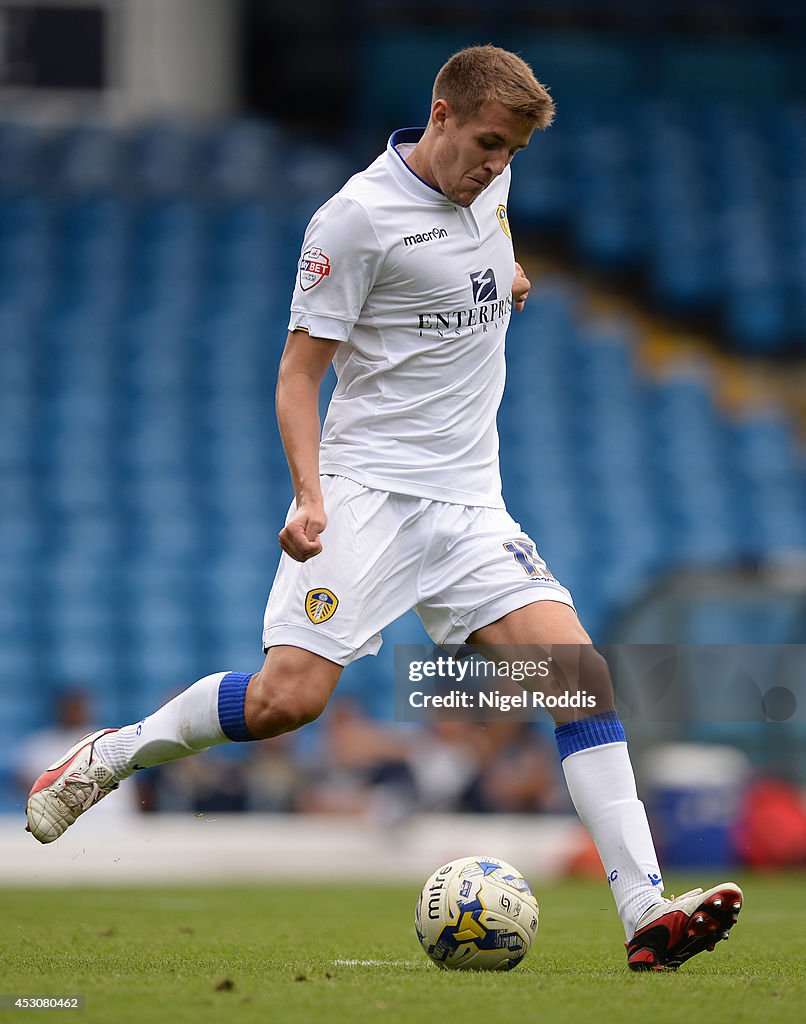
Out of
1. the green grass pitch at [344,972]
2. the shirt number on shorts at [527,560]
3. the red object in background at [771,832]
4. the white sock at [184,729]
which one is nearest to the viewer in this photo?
the green grass pitch at [344,972]

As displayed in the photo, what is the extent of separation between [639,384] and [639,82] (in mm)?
4011

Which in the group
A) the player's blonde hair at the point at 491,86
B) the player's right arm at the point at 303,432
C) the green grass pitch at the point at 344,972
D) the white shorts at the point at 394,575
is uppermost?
the player's blonde hair at the point at 491,86

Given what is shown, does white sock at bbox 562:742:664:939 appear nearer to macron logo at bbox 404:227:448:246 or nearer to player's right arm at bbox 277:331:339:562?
player's right arm at bbox 277:331:339:562

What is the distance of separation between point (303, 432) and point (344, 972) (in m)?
1.45

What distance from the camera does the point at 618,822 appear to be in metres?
4.55

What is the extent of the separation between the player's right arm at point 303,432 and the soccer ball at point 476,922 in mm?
1005

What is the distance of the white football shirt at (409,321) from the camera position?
4684mm

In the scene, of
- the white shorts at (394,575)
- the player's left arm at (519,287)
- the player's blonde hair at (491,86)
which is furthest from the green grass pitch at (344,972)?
the player's blonde hair at (491,86)

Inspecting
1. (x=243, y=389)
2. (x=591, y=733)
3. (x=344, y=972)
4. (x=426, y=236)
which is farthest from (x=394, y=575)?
(x=243, y=389)

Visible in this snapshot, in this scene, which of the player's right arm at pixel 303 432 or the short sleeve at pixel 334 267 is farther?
the short sleeve at pixel 334 267

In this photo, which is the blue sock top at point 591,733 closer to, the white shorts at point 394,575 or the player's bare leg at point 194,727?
the white shorts at point 394,575

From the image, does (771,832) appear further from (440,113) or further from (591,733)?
(440,113)

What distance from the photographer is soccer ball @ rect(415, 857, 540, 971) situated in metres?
4.59

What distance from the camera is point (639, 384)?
1678cm
